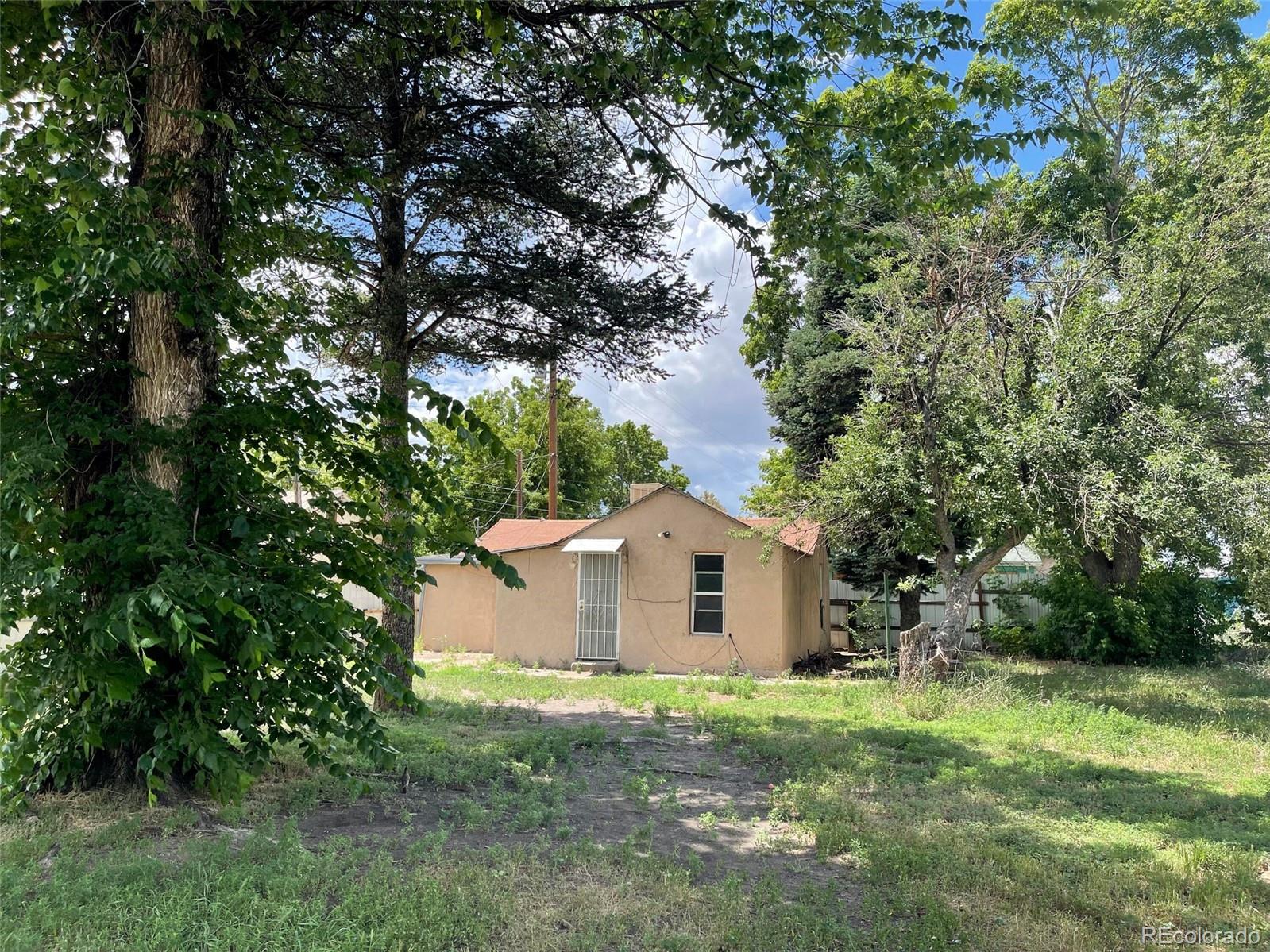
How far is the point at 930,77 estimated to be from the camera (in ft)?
15.9

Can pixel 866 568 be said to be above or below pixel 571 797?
above

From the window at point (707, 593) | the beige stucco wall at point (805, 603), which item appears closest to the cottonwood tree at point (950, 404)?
the beige stucco wall at point (805, 603)

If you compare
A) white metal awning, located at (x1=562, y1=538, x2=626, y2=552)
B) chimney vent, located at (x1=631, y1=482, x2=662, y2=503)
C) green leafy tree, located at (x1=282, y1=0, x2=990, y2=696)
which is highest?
green leafy tree, located at (x1=282, y1=0, x2=990, y2=696)

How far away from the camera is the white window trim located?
15609 mm

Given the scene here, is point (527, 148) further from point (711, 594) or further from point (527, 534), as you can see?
point (527, 534)

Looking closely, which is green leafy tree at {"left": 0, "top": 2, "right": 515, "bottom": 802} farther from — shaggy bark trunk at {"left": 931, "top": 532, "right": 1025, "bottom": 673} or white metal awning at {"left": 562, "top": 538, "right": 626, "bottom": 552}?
white metal awning at {"left": 562, "top": 538, "right": 626, "bottom": 552}

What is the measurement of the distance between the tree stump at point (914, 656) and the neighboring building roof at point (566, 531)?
286 cm

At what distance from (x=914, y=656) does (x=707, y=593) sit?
4910 millimetres

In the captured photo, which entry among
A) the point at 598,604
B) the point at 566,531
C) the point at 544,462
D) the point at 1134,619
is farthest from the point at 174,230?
the point at 544,462

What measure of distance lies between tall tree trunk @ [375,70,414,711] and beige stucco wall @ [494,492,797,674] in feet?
23.0

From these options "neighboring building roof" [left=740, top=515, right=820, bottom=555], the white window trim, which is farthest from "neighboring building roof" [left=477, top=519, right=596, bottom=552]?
"neighboring building roof" [left=740, top=515, right=820, bottom=555]

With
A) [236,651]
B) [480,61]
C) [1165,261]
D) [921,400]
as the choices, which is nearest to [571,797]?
[236,651]

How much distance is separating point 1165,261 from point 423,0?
1320 cm

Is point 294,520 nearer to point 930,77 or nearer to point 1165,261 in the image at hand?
point 930,77
